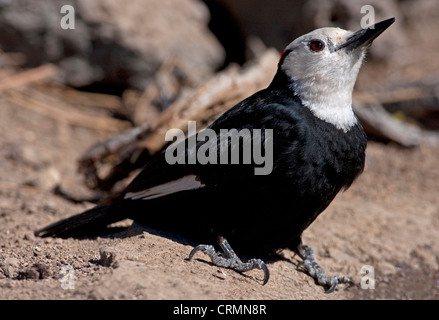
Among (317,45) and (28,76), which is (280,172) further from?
(28,76)

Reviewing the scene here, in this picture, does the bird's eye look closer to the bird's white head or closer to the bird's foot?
the bird's white head

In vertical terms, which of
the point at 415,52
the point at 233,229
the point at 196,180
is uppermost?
the point at 415,52

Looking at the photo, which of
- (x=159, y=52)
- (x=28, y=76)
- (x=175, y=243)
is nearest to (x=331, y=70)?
(x=175, y=243)

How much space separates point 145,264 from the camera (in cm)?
319

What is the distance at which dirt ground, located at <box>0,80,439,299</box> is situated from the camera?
3027 mm

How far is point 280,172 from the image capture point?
3480mm

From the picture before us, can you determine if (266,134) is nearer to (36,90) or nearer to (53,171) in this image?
(53,171)

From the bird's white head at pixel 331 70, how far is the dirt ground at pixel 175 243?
993 mm

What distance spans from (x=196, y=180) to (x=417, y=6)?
5894mm

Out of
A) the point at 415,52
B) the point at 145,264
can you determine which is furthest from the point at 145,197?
the point at 415,52

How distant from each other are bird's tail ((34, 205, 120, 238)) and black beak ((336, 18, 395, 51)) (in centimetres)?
178

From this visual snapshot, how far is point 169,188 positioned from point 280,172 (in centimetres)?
73

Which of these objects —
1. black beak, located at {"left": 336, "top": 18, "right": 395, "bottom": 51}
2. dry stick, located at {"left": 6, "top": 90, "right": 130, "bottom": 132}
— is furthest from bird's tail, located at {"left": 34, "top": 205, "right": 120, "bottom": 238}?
dry stick, located at {"left": 6, "top": 90, "right": 130, "bottom": 132}

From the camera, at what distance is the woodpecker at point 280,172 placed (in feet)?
11.5
